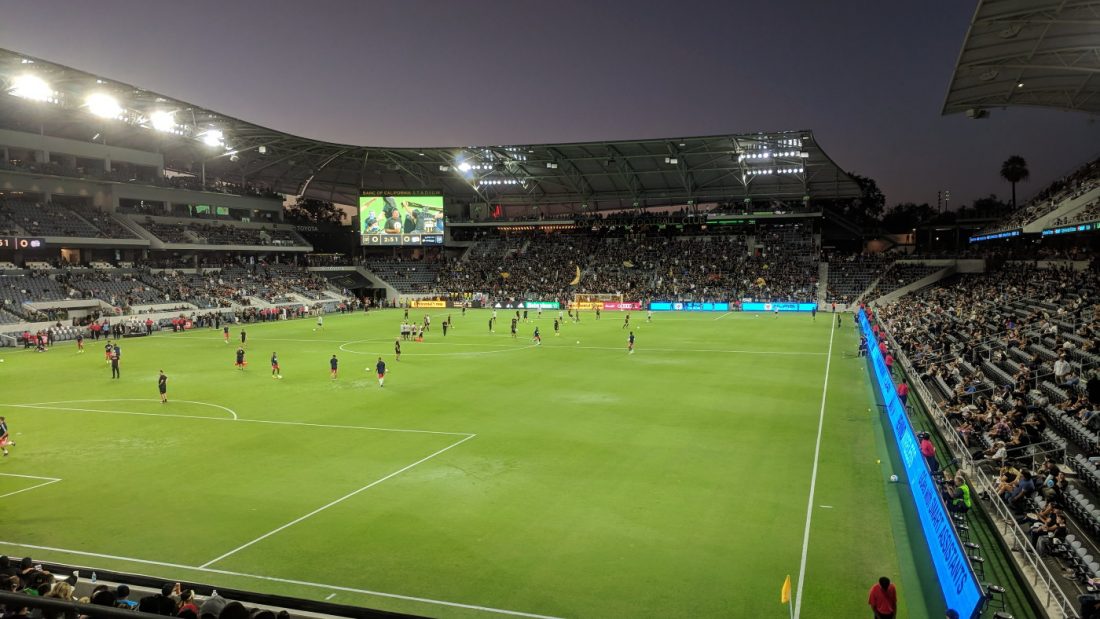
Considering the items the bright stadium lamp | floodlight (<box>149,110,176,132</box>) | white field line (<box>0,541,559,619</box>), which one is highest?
floodlight (<box>149,110,176,132</box>)

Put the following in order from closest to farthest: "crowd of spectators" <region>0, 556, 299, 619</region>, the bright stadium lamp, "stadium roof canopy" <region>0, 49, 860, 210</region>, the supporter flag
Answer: "crowd of spectators" <region>0, 556, 299, 619</region>, the bright stadium lamp, "stadium roof canopy" <region>0, 49, 860, 210</region>, the supporter flag

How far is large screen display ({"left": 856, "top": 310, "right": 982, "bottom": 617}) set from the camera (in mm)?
9539

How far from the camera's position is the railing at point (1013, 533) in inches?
389

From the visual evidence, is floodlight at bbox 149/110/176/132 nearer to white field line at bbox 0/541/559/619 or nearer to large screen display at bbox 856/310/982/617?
white field line at bbox 0/541/559/619

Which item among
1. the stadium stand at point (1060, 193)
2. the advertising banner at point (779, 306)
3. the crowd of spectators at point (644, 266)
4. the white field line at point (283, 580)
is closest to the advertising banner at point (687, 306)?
the crowd of spectators at point (644, 266)

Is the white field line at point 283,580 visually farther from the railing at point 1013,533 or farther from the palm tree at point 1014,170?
the palm tree at point 1014,170

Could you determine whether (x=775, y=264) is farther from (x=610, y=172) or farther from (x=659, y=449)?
(x=659, y=449)

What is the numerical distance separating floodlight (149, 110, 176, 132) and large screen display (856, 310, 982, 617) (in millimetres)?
65435

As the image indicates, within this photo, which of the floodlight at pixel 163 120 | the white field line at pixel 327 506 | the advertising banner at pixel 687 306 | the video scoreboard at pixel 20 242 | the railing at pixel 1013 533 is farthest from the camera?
the advertising banner at pixel 687 306

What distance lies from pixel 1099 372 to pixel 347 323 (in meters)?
56.6

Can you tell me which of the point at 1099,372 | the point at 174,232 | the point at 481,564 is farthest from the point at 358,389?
the point at 174,232

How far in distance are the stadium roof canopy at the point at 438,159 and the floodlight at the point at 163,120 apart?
0.16 metres

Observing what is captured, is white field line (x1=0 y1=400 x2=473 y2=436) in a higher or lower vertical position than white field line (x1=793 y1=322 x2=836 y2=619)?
higher

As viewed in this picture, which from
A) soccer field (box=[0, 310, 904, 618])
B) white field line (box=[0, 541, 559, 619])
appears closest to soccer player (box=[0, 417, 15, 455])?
soccer field (box=[0, 310, 904, 618])
